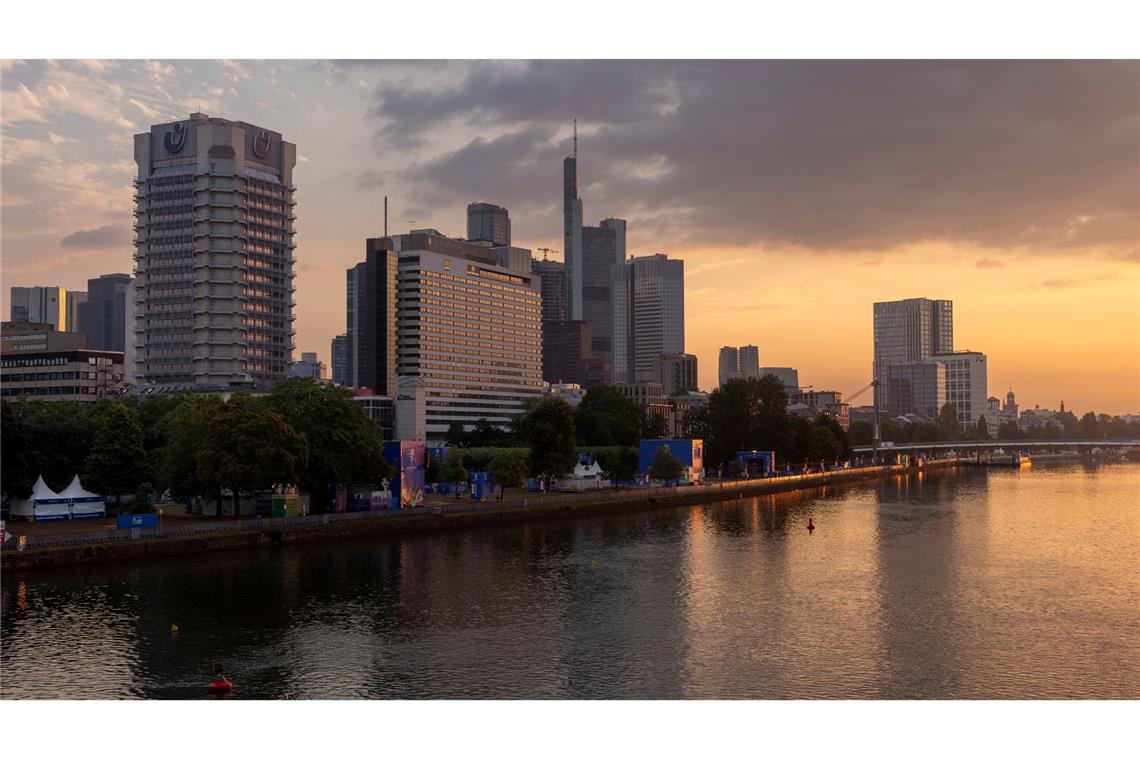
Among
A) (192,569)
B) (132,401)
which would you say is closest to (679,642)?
(192,569)

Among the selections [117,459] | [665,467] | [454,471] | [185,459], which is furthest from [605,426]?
[117,459]

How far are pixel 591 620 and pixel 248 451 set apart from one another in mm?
36727

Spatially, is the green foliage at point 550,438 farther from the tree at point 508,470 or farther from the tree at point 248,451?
the tree at point 248,451

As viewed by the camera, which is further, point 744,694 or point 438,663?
point 438,663

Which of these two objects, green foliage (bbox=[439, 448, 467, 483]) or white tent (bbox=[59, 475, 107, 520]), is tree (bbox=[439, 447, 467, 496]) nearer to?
green foliage (bbox=[439, 448, 467, 483])

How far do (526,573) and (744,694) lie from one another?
3035 centimetres

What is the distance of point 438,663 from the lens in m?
43.7

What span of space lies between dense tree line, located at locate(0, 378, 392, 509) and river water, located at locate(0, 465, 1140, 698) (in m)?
7.80

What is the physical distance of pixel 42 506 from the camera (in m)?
78.1

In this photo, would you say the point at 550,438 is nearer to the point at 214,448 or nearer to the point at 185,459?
the point at 185,459

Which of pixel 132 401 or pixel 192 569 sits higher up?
pixel 132 401

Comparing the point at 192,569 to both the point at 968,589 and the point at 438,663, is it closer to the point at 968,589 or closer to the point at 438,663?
the point at 438,663

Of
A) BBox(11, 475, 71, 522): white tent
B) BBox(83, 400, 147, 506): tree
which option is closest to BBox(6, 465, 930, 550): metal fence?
BBox(83, 400, 147, 506): tree

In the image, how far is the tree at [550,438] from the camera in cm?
12331
